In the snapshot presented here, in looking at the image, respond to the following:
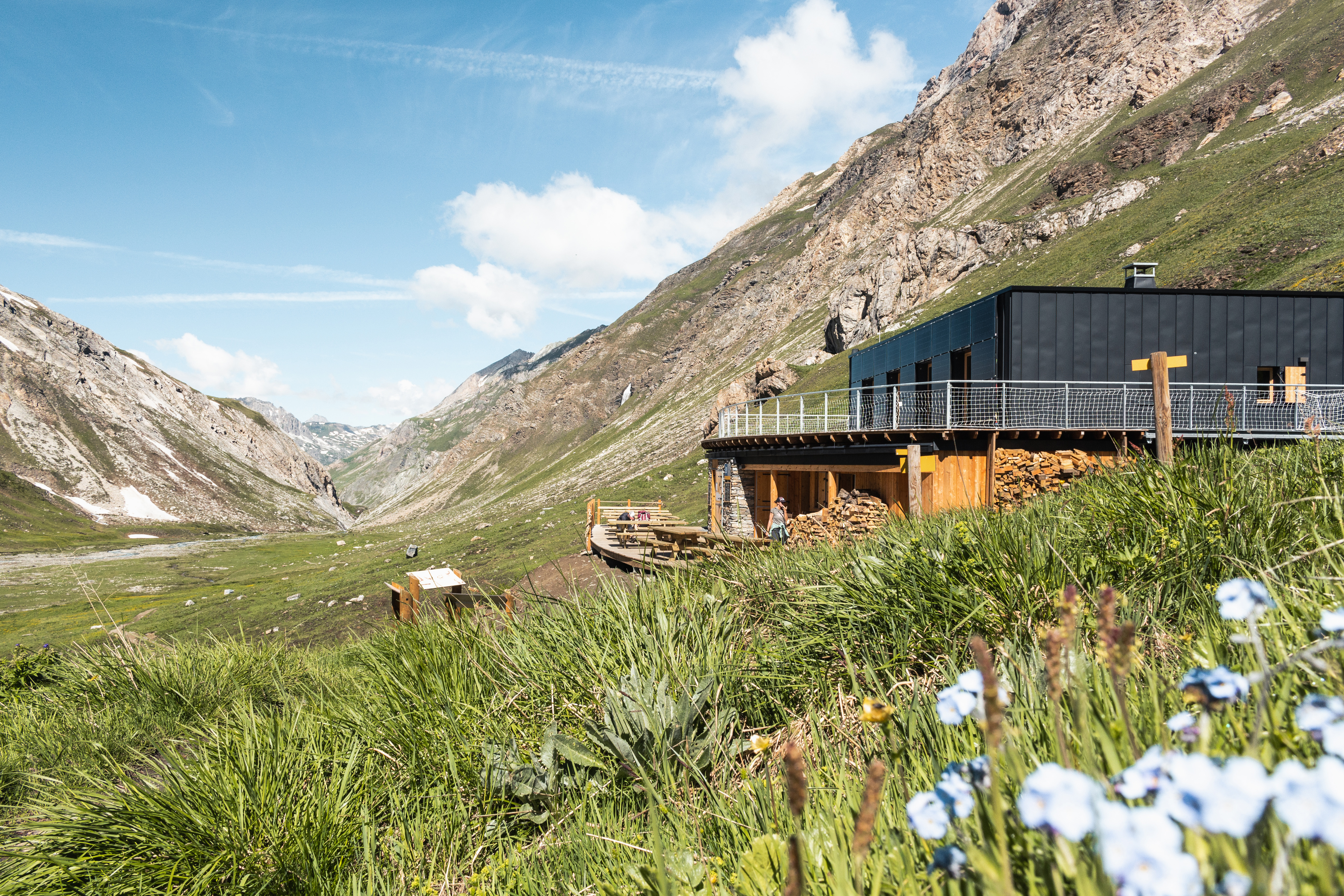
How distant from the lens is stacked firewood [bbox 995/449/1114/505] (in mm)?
15109

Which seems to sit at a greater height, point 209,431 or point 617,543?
point 209,431

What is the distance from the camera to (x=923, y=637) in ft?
12.1

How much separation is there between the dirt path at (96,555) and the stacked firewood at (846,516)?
90039 millimetres

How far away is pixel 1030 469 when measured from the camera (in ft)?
50.1

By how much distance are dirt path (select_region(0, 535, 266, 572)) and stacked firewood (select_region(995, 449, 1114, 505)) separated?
95.3 metres

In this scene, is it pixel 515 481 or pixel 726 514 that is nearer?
pixel 726 514

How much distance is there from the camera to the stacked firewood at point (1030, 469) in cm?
1511

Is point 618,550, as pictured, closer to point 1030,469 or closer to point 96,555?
point 1030,469

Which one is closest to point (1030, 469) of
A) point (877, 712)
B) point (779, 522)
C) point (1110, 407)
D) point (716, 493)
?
point (1110, 407)

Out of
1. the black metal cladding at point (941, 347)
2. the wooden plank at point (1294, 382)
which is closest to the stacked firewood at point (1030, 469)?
the black metal cladding at point (941, 347)

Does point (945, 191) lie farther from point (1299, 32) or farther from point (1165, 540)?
point (1165, 540)

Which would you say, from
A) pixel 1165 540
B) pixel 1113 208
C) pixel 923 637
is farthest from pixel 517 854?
pixel 1113 208

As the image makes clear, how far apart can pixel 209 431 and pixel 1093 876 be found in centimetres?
20346

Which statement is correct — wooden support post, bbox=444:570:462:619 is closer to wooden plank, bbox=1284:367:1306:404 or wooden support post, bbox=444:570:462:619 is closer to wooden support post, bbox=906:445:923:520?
wooden support post, bbox=906:445:923:520
